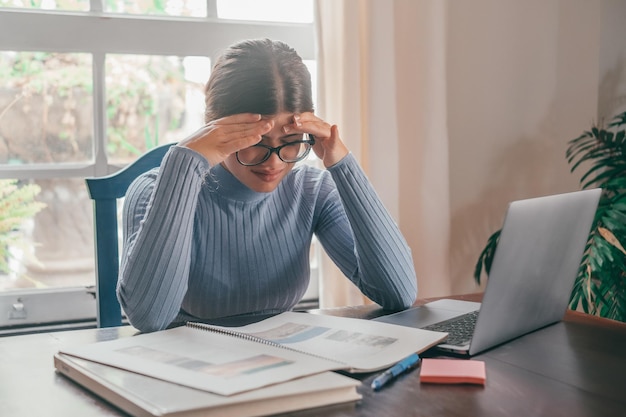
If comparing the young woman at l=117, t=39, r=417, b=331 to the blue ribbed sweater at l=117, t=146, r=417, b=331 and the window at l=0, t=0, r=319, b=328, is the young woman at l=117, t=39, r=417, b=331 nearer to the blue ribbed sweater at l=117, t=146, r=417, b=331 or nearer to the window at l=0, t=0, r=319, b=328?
the blue ribbed sweater at l=117, t=146, r=417, b=331

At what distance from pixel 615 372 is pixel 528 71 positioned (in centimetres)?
170

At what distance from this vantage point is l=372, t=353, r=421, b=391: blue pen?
3.02 ft

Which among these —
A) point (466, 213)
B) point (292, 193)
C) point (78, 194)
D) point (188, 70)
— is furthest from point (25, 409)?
point (466, 213)

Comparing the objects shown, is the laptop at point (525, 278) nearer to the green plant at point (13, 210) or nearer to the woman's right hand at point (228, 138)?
the woman's right hand at point (228, 138)

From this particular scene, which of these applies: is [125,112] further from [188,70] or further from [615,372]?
[615,372]

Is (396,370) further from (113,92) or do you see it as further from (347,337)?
(113,92)

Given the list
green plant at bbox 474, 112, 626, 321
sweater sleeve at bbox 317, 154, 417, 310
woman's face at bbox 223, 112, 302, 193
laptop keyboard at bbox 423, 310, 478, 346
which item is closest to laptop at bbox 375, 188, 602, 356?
laptop keyboard at bbox 423, 310, 478, 346

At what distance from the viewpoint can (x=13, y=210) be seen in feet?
6.64

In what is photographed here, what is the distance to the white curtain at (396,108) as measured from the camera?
2.17 metres

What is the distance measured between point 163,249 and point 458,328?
50cm

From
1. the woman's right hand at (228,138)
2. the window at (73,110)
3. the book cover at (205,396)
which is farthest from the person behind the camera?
the window at (73,110)

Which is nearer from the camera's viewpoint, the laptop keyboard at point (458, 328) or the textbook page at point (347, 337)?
the textbook page at point (347, 337)

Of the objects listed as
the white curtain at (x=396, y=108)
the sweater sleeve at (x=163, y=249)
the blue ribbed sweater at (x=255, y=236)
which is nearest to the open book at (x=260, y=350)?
the sweater sleeve at (x=163, y=249)

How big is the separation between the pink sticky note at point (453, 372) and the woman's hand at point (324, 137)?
1.93 feet
